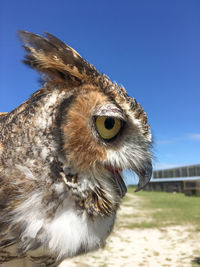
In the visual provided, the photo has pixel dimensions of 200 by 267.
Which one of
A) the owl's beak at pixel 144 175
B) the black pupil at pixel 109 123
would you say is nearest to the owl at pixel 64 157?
the black pupil at pixel 109 123

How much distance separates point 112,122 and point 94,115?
11 cm

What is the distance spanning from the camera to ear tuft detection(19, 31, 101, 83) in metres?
1.70

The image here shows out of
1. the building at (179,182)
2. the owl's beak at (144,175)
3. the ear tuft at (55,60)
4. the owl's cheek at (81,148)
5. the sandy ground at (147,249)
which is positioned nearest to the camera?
the owl's cheek at (81,148)

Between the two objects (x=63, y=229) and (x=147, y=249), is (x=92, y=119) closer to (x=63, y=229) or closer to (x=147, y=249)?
(x=63, y=229)

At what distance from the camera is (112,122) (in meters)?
1.62

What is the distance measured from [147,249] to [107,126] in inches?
230

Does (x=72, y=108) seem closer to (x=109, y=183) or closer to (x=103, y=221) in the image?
(x=109, y=183)

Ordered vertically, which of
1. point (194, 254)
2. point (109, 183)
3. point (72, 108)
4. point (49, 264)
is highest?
point (72, 108)

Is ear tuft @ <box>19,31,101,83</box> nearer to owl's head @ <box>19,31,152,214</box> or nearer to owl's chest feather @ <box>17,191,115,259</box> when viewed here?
owl's head @ <box>19,31,152,214</box>

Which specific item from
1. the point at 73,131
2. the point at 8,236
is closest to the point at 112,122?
the point at 73,131

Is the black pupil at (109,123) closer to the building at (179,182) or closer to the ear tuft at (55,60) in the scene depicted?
the ear tuft at (55,60)

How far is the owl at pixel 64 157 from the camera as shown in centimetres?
159

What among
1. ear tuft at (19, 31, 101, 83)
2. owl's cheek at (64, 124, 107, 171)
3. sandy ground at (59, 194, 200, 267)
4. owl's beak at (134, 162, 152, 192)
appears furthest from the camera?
sandy ground at (59, 194, 200, 267)

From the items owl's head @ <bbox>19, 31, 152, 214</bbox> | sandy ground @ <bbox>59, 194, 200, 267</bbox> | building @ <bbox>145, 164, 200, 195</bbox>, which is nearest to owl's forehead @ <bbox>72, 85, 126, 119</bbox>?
owl's head @ <bbox>19, 31, 152, 214</bbox>
